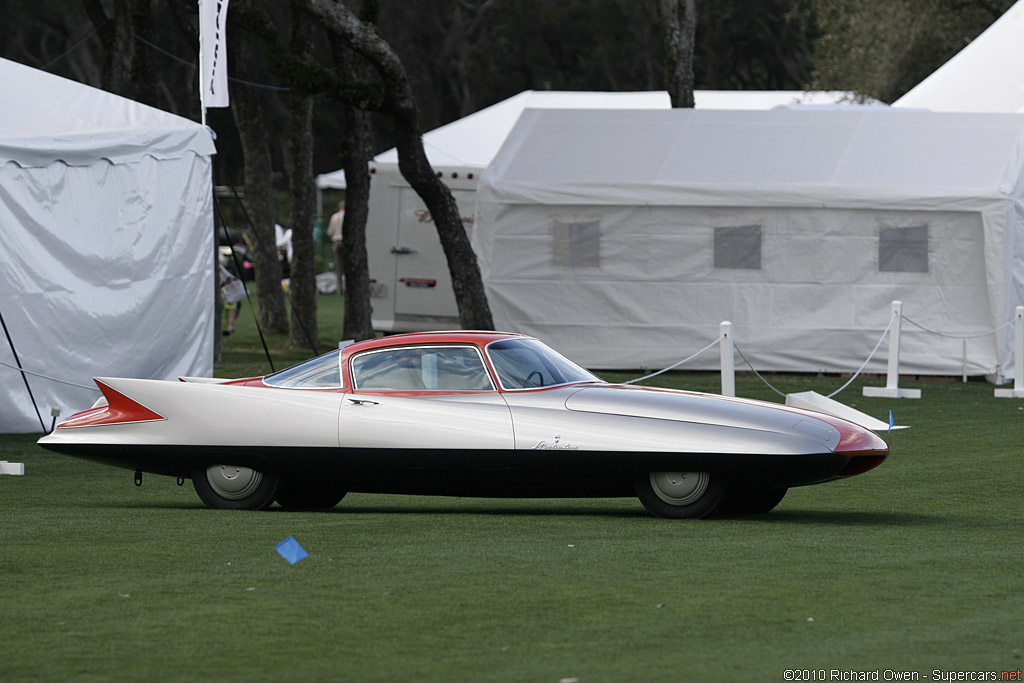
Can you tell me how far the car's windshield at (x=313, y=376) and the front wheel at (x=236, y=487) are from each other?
55 cm

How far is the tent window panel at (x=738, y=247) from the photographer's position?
20547 mm

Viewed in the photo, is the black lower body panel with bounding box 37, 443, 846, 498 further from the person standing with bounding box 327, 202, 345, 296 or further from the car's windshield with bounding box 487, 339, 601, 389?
the person standing with bounding box 327, 202, 345, 296

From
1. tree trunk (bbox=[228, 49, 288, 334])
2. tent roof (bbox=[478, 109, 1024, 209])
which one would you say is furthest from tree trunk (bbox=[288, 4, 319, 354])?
tent roof (bbox=[478, 109, 1024, 209])

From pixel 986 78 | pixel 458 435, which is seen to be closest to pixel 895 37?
pixel 986 78

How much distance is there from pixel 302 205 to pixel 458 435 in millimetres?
15786

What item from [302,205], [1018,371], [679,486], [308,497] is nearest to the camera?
[679,486]

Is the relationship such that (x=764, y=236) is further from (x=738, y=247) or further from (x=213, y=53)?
(x=213, y=53)

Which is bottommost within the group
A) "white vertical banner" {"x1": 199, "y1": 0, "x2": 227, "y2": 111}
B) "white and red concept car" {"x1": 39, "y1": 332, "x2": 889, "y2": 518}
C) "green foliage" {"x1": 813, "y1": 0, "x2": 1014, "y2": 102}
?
"white and red concept car" {"x1": 39, "y1": 332, "x2": 889, "y2": 518}

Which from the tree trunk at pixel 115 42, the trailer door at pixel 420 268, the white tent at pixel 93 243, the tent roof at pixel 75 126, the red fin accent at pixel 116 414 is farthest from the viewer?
the trailer door at pixel 420 268

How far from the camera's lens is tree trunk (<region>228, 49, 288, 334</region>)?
24369mm

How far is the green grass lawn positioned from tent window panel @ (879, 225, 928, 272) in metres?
10.3

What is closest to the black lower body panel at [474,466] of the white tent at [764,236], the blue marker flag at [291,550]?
the blue marker flag at [291,550]

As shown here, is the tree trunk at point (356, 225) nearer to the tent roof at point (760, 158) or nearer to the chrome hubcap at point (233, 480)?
the tent roof at point (760, 158)

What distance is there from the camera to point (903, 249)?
20.1 meters
